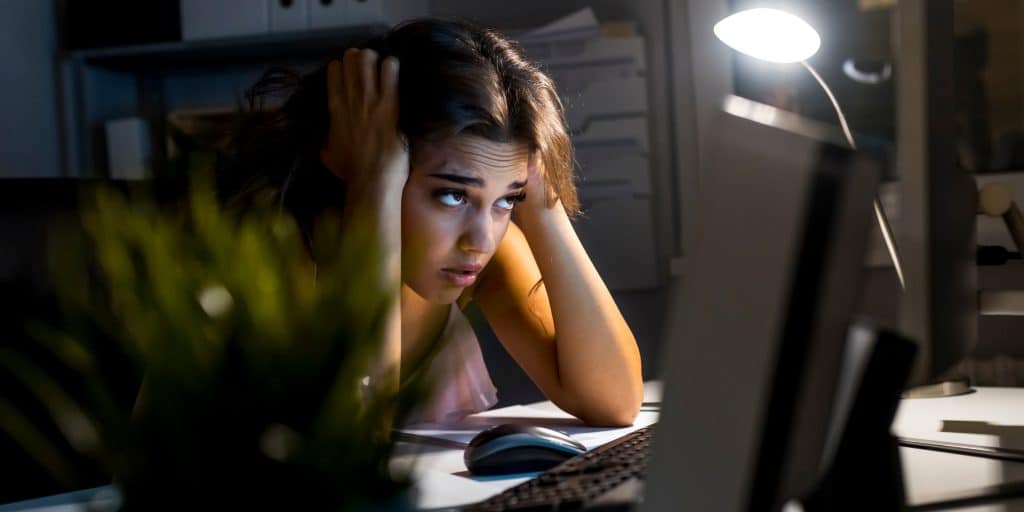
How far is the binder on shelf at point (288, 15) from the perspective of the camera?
221 centimetres

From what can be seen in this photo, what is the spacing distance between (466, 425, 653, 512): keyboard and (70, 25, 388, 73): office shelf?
61.2 inches

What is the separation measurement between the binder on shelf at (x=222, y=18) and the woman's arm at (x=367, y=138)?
1.02 m

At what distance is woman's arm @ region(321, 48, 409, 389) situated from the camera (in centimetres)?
115

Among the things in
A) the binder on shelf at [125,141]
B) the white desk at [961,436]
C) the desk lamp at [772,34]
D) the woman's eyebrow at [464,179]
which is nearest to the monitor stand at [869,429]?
the white desk at [961,436]

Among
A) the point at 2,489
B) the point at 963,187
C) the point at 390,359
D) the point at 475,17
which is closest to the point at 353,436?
the point at 390,359

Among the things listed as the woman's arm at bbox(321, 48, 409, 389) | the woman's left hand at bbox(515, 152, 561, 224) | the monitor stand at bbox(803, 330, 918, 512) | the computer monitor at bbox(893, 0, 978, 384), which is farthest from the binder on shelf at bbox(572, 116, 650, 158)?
the monitor stand at bbox(803, 330, 918, 512)

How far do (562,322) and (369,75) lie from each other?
415mm

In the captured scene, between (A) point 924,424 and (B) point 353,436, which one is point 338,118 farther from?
(B) point 353,436

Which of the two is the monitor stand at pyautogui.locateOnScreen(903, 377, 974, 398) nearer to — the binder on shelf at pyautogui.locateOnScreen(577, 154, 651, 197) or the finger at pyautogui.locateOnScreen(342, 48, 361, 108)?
the finger at pyautogui.locateOnScreen(342, 48, 361, 108)

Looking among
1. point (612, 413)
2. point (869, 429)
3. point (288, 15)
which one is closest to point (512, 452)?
point (612, 413)

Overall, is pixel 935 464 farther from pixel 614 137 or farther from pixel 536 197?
pixel 614 137

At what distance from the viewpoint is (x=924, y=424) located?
104cm

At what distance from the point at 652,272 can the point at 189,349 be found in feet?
6.33

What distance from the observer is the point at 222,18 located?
7.43 feet
